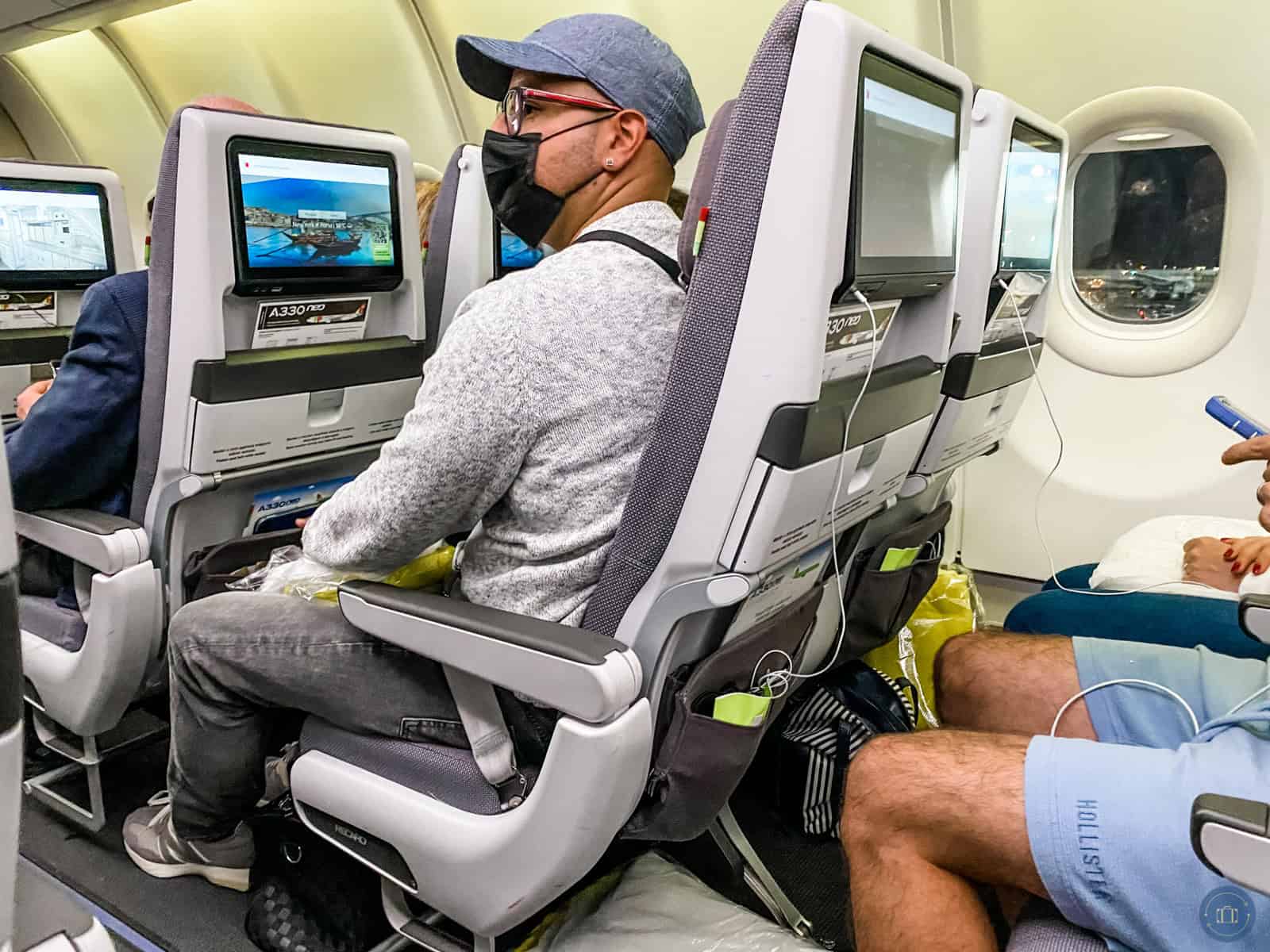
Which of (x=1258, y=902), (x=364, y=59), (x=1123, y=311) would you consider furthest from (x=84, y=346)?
(x=364, y=59)

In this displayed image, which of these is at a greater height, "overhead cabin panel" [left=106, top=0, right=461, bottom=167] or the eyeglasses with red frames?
"overhead cabin panel" [left=106, top=0, right=461, bottom=167]

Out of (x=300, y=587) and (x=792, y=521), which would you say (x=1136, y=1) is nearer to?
(x=792, y=521)

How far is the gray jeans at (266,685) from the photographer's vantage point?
1.71 meters

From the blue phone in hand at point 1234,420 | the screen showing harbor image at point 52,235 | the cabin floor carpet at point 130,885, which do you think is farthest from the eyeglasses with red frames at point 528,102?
the cabin floor carpet at point 130,885

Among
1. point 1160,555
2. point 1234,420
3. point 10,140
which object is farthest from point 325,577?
point 10,140

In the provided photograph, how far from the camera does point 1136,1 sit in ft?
12.1

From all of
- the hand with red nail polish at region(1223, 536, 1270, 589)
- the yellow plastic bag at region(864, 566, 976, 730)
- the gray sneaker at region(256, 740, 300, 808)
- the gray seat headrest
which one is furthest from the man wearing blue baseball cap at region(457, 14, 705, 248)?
the hand with red nail polish at region(1223, 536, 1270, 589)

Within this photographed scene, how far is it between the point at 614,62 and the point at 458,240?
4.13ft

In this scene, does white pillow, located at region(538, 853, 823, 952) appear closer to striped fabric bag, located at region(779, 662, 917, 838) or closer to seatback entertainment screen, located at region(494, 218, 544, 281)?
striped fabric bag, located at region(779, 662, 917, 838)

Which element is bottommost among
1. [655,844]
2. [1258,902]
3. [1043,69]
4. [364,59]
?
[655,844]

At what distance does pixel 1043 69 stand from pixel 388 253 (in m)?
2.95

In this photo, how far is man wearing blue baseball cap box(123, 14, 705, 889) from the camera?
1.52 m

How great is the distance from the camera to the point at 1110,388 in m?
4.14

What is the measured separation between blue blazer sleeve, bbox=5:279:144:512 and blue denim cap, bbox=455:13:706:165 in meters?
0.97
